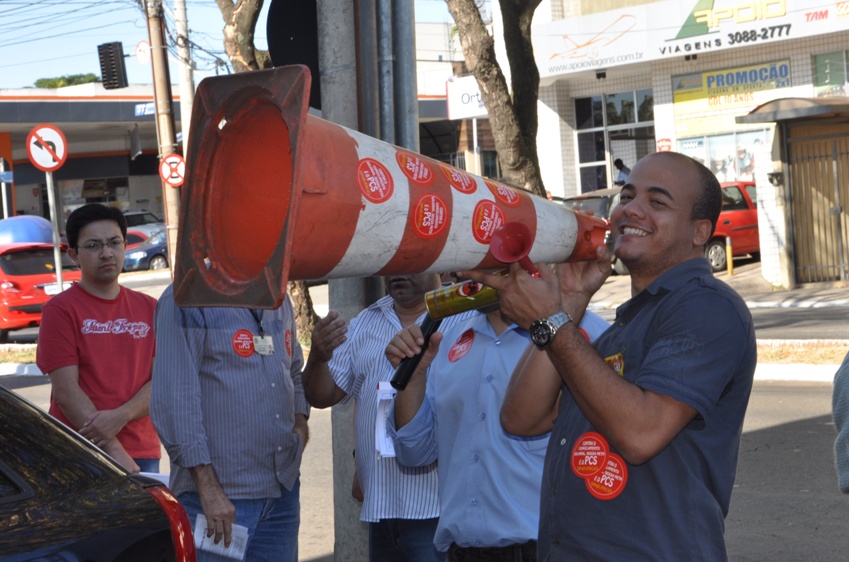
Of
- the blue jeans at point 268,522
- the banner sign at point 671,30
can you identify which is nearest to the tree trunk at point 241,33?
the blue jeans at point 268,522

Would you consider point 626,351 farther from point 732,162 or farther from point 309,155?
point 732,162

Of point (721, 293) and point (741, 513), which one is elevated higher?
point (721, 293)

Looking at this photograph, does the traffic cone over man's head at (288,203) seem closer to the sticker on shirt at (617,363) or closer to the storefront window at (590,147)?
the sticker on shirt at (617,363)

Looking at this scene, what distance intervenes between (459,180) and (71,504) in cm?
136

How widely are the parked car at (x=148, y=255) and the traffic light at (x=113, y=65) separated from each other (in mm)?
5401

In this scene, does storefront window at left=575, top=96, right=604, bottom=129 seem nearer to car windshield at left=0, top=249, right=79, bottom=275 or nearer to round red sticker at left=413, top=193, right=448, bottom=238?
car windshield at left=0, top=249, right=79, bottom=275

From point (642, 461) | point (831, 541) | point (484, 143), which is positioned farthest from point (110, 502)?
point (484, 143)

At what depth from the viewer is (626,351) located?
2.83m

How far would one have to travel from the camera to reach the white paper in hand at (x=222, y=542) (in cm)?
396

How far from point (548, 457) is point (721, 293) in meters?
0.63

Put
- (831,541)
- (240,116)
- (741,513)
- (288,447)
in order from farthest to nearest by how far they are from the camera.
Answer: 1. (741,513)
2. (831,541)
3. (288,447)
4. (240,116)

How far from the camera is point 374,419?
4352mm

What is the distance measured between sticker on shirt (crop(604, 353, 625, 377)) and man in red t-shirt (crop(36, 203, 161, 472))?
2793 millimetres

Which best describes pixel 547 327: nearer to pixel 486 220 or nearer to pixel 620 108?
pixel 486 220
